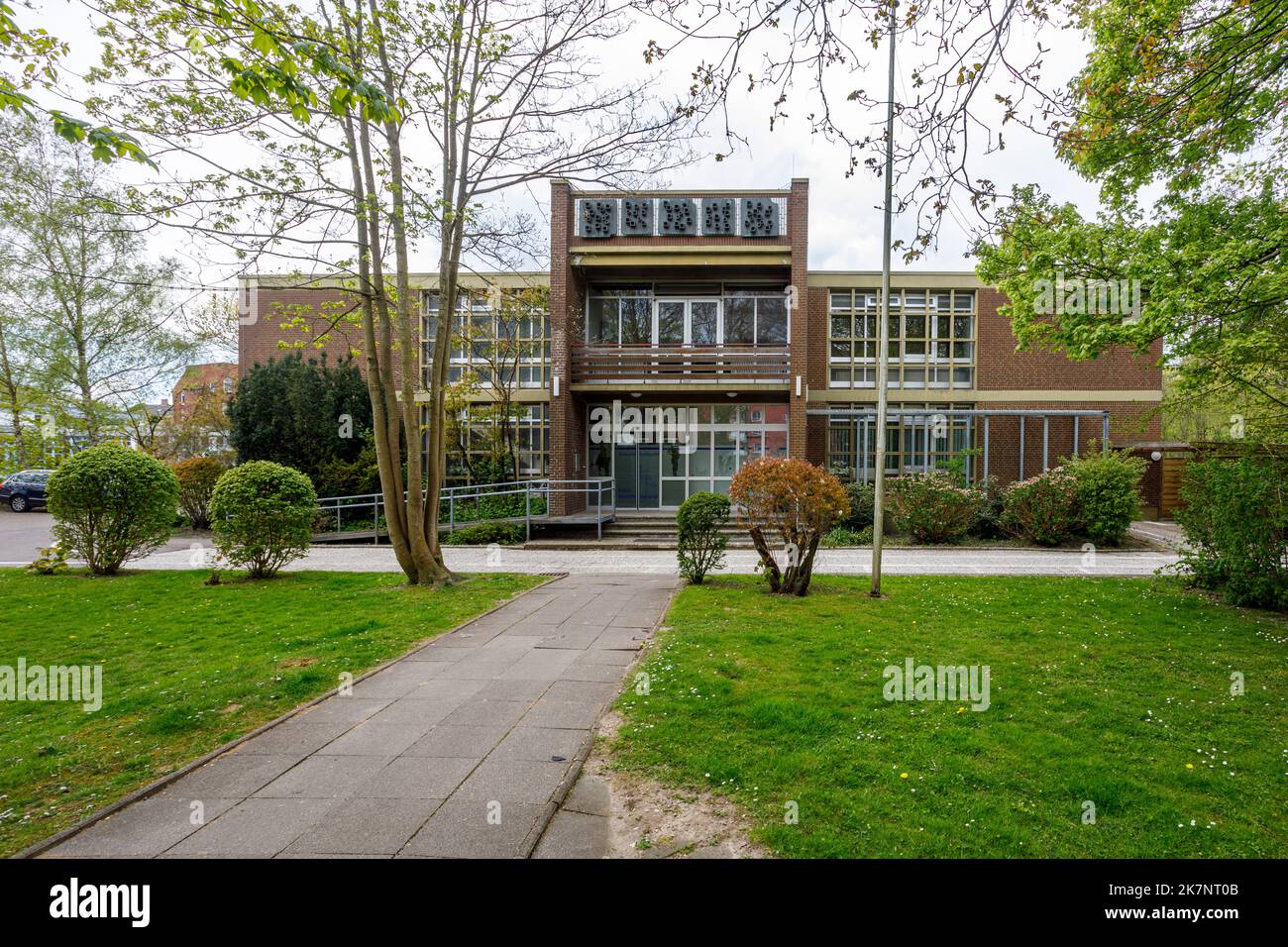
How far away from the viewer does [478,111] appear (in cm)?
886

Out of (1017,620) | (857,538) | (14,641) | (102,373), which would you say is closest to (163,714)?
(14,641)

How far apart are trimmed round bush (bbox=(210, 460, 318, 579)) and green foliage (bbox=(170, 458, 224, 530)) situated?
330 inches

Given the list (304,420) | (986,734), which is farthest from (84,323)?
(986,734)

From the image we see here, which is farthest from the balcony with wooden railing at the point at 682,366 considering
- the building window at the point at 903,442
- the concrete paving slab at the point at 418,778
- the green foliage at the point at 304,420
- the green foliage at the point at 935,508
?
the concrete paving slab at the point at 418,778

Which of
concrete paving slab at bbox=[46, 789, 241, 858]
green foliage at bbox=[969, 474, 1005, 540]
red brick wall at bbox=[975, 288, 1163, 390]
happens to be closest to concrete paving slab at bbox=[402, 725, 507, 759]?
concrete paving slab at bbox=[46, 789, 241, 858]

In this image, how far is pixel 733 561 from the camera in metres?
12.3

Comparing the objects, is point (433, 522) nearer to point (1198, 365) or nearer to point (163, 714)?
point (163, 714)

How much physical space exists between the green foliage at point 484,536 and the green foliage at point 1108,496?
44.1 feet

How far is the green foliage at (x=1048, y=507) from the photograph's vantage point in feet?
44.9

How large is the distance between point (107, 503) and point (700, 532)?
1035 centimetres

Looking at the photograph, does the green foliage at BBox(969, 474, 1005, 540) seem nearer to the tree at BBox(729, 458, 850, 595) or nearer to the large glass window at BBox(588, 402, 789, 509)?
A: the large glass window at BBox(588, 402, 789, 509)

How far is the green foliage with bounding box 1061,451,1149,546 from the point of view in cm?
1351

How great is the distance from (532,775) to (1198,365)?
9.57 metres

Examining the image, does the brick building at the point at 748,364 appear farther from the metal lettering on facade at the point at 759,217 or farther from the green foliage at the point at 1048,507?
the green foliage at the point at 1048,507
